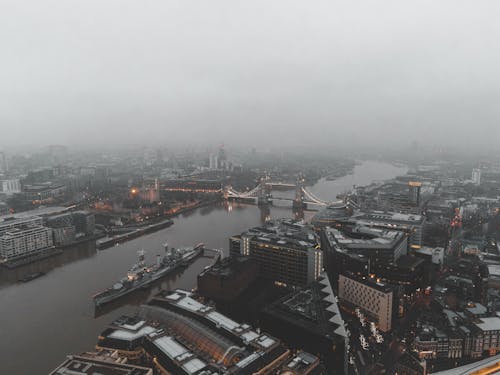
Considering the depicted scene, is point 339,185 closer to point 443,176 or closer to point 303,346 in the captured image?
point 443,176

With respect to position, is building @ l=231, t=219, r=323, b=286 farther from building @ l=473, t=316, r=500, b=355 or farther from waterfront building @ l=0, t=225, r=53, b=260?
waterfront building @ l=0, t=225, r=53, b=260

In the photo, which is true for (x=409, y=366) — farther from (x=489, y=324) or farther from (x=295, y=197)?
(x=295, y=197)

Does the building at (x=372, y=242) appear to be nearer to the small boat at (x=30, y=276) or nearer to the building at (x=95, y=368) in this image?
the building at (x=95, y=368)

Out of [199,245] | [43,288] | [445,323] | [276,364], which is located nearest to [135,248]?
[199,245]

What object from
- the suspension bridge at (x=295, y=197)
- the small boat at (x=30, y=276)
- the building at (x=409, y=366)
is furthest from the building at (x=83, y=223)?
the building at (x=409, y=366)

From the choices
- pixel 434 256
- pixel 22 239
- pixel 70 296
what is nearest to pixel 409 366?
pixel 434 256
